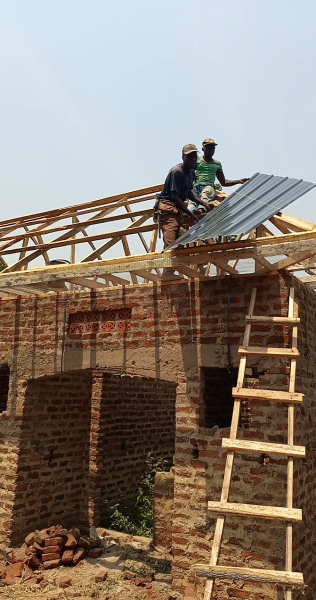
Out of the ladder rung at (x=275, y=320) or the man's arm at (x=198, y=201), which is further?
the man's arm at (x=198, y=201)

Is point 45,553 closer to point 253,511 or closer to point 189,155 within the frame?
point 253,511

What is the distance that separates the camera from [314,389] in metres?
5.42

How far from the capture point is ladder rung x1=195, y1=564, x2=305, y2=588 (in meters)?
3.12

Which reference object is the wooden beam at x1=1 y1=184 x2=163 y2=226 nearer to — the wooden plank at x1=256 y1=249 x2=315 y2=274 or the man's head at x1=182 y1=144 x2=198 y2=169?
the man's head at x1=182 y1=144 x2=198 y2=169

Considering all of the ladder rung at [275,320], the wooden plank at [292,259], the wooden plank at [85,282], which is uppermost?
the wooden plank at [292,259]

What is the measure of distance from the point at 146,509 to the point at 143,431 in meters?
1.44

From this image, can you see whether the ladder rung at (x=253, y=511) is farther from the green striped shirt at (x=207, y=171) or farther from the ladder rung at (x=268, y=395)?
the green striped shirt at (x=207, y=171)

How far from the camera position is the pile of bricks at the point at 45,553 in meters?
5.38

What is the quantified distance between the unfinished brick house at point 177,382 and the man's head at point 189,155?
98 centimetres

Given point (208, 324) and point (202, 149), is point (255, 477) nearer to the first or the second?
point (208, 324)

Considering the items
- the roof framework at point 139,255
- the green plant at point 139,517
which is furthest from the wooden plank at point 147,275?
the green plant at point 139,517

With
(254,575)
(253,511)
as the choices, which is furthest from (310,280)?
(254,575)

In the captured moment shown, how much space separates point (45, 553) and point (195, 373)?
9.52 ft

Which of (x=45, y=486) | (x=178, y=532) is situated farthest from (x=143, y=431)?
(x=178, y=532)
